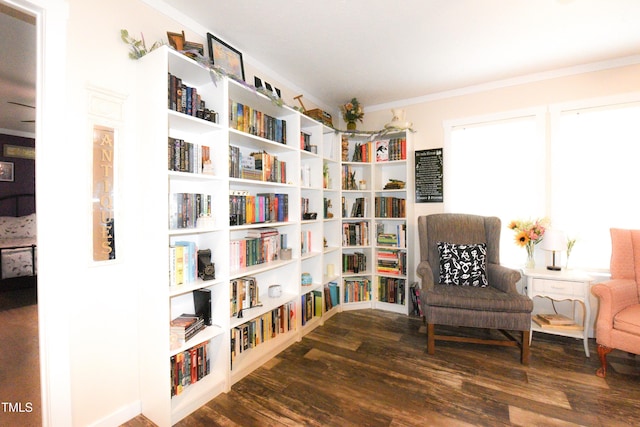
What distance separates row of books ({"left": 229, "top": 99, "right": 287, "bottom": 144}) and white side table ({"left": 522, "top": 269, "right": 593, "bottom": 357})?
2498 mm

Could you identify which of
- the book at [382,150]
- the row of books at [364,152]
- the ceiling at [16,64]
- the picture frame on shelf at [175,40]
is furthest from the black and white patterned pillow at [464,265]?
the ceiling at [16,64]

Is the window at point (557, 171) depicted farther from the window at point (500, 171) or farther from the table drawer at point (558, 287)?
the table drawer at point (558, 287)

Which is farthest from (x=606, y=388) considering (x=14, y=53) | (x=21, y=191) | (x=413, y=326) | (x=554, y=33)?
(x=21, y=191)

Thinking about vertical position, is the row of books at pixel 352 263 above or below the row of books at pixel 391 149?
below

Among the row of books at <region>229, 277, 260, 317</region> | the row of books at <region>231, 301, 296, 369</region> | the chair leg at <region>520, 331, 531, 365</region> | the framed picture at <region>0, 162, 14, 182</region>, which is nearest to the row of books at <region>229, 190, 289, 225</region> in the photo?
the row of books at <region>229, 277, 260, 317</region>

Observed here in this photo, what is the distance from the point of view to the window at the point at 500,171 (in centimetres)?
289

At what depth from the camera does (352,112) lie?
3414 millimetres

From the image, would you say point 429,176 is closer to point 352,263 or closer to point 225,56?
point 352,263

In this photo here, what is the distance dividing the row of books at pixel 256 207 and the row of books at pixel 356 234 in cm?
103

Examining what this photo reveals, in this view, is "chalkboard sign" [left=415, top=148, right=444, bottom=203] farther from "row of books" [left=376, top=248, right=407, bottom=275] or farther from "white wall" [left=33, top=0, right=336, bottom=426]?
"white wall" [left=33, top=0, right=336, bottom=426]

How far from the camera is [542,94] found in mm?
2830

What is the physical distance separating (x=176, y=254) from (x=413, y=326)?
2.36m

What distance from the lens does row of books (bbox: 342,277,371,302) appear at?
133 inches

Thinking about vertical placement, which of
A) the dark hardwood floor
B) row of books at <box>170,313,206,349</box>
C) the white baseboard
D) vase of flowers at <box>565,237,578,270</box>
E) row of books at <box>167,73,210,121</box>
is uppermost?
row of books at <box>167,73,210,121</box>
